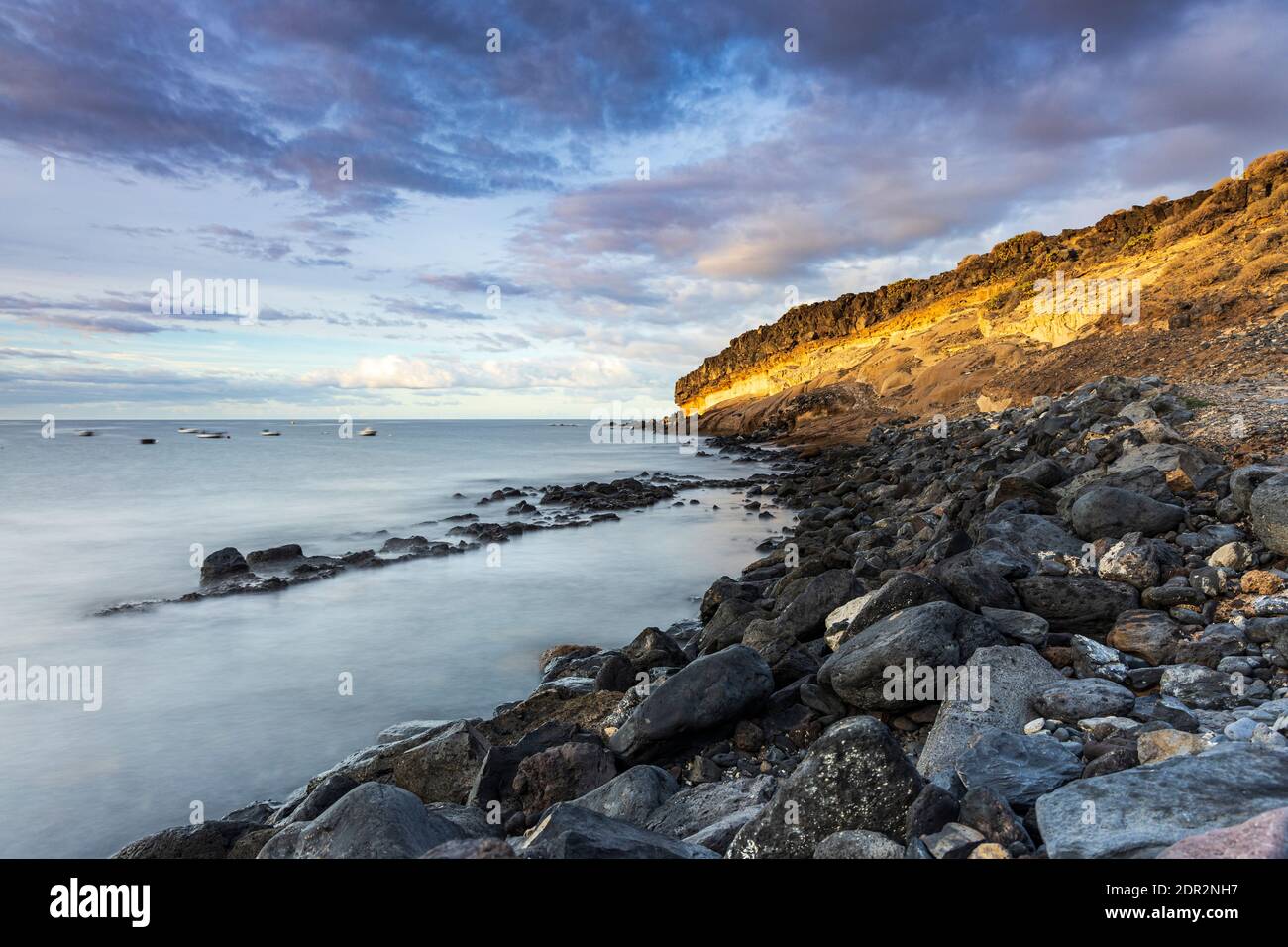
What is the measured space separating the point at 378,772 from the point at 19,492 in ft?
148

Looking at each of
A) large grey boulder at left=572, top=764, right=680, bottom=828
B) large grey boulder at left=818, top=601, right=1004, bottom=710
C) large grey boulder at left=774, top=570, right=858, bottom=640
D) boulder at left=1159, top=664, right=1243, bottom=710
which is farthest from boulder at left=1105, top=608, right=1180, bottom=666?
large grey boulder at left=572, top=764, right=680, bottom=828

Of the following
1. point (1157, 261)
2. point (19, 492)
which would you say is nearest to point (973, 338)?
point (1157, 261)

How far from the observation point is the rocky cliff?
902 inches

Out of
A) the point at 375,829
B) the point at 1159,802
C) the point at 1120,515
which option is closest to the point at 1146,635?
the point at 1120,515

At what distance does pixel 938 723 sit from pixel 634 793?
2515mm

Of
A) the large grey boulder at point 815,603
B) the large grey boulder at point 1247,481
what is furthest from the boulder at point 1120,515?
the large grey boulder at point 815,603

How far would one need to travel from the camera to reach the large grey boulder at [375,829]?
4.23 m

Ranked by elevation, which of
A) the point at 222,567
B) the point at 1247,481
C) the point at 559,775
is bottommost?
the point at 559,775

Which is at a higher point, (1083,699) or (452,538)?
(1083,699)

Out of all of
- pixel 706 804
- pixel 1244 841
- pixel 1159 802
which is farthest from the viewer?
pixel 706 804
